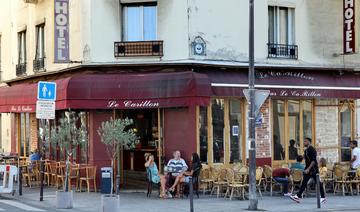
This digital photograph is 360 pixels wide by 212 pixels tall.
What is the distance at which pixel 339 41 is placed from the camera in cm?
2233

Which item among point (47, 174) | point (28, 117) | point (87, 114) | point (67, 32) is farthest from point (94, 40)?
point (28, 117)

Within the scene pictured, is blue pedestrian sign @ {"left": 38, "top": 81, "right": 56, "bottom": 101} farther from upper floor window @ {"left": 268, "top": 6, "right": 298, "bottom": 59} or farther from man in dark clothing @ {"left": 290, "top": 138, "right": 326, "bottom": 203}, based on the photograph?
upper floor window @ {"left": 268, "top": 6, "right": 298, "bottom": 59}

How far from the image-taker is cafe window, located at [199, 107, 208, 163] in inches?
775

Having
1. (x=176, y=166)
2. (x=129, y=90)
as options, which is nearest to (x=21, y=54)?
(x=129, y=90)

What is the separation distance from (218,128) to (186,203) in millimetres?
3766

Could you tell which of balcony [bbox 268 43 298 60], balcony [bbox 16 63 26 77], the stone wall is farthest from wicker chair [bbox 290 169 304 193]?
balcony [bbox 16 63 26 77]

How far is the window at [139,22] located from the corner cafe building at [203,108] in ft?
3.68

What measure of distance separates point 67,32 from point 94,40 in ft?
4.16

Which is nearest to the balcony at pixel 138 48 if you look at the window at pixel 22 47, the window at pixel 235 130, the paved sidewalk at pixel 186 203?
the window at pixel 235 130

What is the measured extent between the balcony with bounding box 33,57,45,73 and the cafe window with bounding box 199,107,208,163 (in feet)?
22.4

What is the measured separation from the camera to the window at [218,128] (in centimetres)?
2006

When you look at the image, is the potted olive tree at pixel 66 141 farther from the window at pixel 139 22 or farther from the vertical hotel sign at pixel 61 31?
the window at pixel 139 22

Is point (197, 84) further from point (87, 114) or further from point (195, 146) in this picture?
point (87, 114)

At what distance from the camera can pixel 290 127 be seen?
851 inches
